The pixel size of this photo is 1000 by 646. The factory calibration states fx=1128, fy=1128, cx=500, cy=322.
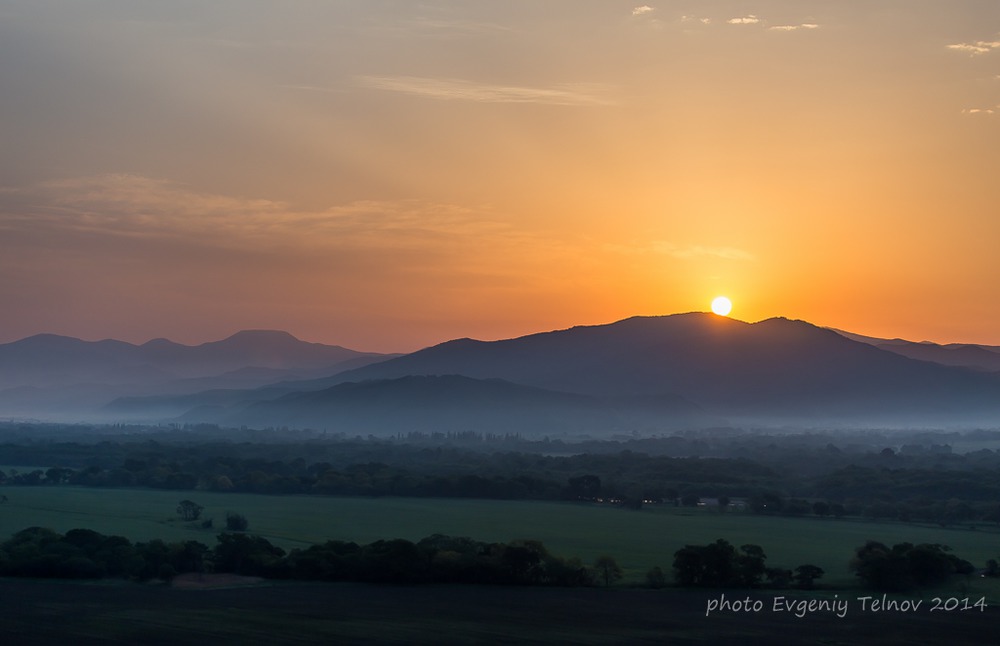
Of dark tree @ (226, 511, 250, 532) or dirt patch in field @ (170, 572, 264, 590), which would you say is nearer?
dirt patch in field @ (170, 572, 264, 590)

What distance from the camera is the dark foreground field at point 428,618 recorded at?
116ft

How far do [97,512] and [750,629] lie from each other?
50523 mm

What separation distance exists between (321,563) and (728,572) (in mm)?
17181

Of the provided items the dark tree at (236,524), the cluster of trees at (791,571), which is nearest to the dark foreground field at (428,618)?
the cluster of trees at (791,571)

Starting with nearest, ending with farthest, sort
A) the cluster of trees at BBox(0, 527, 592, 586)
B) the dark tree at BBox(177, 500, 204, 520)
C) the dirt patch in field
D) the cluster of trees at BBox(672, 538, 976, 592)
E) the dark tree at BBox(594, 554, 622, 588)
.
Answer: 1. the dirt patch in field
2. the cluster of trees at BBox(672, 538, 976, 592)
3. the cluster of trees at BBox(0, 527, 592, 586)
4. the dark tree at BBox(594, 554, 622, 588)
5. the dark tree at BBox(177, 500, 204, 520)

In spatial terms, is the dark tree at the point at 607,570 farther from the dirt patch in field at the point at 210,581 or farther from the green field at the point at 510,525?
the dirt patch in field at the point at 210,581

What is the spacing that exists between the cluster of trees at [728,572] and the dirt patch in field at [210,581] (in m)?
16.8

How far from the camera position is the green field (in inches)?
2263

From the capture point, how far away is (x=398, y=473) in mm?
103438

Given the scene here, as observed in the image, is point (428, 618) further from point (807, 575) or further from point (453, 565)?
point (807, 575)

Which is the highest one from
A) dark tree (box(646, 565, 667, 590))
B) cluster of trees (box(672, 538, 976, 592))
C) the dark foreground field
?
cluster of trees (box(672, 538, 976, 592))

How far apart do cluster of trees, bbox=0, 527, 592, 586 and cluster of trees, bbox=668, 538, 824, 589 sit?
312 cm

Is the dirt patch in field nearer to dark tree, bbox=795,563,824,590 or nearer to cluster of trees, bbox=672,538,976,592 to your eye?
cluster of trees, bbox=672,538,976,592

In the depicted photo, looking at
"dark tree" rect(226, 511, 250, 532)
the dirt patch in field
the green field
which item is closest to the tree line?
the dirt patch in field
